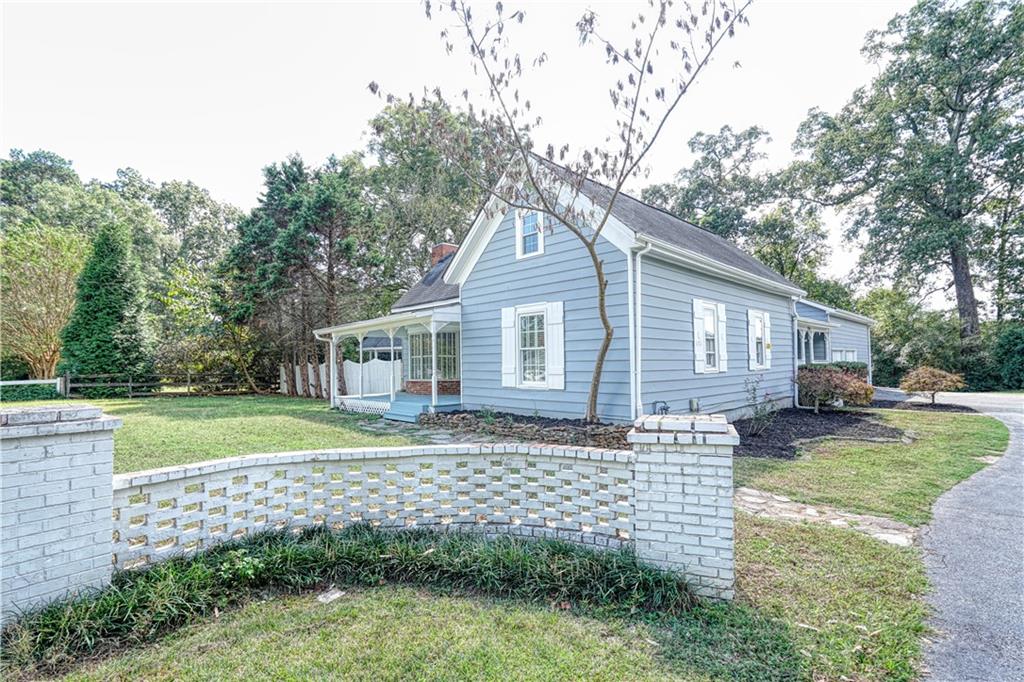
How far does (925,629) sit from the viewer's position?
2611 mm

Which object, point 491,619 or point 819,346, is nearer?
point 491,619

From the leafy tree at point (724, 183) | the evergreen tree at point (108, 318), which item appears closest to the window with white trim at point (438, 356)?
the evergreen tree at point (108, 318)

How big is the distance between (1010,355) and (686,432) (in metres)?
25.7

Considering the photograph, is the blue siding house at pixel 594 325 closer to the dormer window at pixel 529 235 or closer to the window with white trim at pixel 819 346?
the dormer window at pixel 529 235

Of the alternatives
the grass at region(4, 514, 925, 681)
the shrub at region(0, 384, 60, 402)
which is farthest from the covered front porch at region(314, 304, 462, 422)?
the shrub at region(0, 384, 60, 402)

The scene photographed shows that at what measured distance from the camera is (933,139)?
20.8m

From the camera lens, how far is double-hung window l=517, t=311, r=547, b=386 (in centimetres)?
925

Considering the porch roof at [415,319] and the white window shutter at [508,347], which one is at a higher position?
the porch roof at [415,319]

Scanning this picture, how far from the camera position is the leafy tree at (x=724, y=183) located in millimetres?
26734

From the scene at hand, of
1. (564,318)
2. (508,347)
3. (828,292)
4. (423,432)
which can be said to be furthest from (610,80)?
(828,292)

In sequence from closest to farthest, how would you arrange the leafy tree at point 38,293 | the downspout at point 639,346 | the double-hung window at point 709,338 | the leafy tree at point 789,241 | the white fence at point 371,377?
the downspout at point 639,346 < the double-hung window at point 709,338 < the white fence at point 371,377 < the leafy tree at point 38,293 < the leafy tree at point 789,241

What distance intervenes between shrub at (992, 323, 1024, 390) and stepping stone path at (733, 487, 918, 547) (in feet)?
74.8

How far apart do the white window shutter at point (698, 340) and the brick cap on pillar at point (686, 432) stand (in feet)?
21.3

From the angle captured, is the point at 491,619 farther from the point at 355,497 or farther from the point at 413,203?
the point at 413,203
